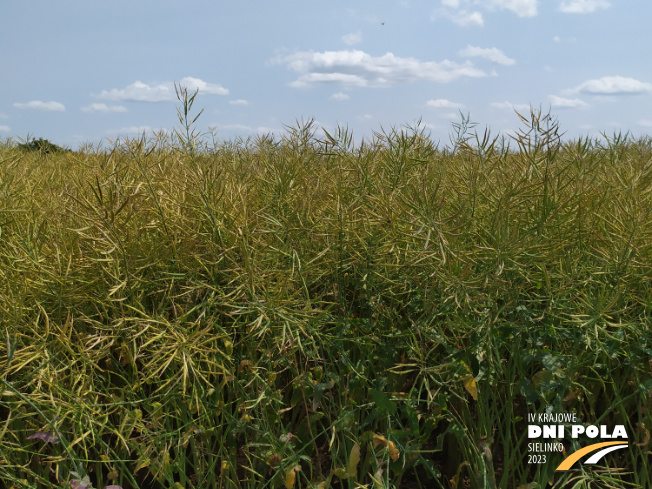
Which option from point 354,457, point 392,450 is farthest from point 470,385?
point 354,457

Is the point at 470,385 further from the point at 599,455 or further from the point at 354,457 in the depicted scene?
the point at 599,455

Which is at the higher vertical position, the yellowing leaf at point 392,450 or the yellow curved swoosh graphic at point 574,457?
the yellowing leaf at point 392,450

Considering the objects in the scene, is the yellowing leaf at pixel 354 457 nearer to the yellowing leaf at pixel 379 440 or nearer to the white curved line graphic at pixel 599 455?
the yellowing leaf at pixel 379 440

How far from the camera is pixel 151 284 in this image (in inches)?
89.1

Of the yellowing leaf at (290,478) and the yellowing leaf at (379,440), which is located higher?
the yellowing leaf at (379,440)

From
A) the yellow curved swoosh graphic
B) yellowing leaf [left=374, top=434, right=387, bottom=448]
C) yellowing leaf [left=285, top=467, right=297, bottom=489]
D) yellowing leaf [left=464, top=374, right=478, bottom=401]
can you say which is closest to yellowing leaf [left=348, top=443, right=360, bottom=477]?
yellowing leaf [left=374, top=434, right=387, bottom=448]

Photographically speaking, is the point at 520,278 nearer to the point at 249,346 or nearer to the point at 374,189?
the point at 374,189

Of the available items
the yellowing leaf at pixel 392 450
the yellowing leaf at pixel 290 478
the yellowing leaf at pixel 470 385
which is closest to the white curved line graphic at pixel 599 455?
the yellowing leaf at pixel 470 385

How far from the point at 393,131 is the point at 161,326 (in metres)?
1.38

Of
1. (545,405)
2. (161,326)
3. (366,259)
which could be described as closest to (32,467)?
(161,326)

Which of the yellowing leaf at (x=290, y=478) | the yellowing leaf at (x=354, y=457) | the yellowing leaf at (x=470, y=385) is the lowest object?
the yellowing leaf at (x=290, y=478)

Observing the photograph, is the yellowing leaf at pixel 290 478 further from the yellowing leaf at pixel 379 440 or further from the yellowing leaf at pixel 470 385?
the yellowing leaf at pixel 470 385

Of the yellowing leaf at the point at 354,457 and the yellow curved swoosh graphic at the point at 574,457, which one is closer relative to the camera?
the yellowing leaf at the point at 354,457

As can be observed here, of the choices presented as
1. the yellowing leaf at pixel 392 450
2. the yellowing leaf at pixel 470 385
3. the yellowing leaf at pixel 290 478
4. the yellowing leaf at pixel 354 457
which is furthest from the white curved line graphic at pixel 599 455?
the yellowing leaf at pixel 290 478
